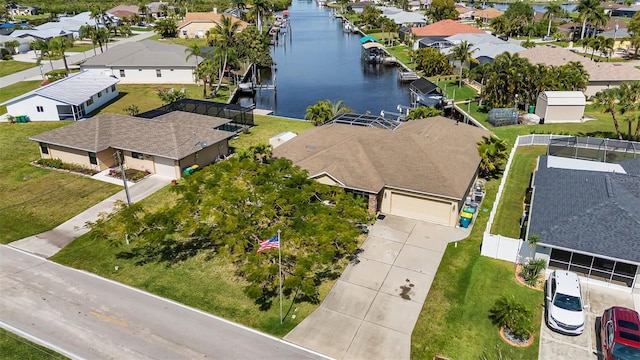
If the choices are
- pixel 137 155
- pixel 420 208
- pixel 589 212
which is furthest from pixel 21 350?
pixel 589 212

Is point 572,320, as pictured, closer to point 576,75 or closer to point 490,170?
point 490,170

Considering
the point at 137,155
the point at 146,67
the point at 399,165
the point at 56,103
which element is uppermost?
the point at 146,67

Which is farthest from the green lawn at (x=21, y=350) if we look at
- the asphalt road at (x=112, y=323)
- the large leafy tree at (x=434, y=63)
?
the large leafy tree at (x=434, y=63)

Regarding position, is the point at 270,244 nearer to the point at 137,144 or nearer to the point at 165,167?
the point at 165,167

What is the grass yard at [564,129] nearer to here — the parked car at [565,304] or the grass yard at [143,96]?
the parked car at [565,304]

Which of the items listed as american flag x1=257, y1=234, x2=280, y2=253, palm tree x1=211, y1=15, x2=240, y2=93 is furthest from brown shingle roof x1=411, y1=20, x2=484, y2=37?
american flag x1=257, y1=234, x2=280, y2=253

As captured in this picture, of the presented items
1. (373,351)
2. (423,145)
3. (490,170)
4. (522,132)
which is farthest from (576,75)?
(373,351)

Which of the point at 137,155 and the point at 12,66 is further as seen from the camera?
the point at 12,66
